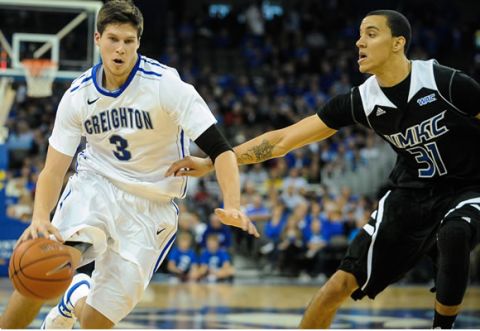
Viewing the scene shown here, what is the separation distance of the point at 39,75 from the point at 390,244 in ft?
29.7

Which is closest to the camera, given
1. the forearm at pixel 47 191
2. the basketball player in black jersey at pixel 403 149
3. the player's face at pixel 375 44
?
the forearm at pixel 47 191

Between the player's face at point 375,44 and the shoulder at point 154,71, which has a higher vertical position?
the player's face at point 375,44

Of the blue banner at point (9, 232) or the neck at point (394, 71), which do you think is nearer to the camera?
the neck at point (394, 71)

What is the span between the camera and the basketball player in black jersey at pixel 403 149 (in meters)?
5.65

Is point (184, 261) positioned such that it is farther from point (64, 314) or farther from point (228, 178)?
point (228, 178)

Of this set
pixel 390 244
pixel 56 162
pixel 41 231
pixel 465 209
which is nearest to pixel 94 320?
pixel 41 231

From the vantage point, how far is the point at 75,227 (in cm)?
525

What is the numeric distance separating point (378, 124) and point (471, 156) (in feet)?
2.13

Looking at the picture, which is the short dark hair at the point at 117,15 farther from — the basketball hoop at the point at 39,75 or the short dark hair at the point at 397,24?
the basketball hoop at the point at 39,75

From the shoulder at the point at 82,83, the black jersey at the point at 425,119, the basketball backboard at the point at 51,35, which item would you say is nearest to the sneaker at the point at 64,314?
the shoulder at the point at 82,83

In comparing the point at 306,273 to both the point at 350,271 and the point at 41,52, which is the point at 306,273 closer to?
the point at 41,52

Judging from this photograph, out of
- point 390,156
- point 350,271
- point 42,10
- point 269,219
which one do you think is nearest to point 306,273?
point 269,219

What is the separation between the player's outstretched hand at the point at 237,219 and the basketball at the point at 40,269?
98 cm

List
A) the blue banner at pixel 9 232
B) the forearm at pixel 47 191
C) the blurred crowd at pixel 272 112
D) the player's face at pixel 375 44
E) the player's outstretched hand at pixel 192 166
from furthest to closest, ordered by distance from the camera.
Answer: the blurred crowd at pixel 272 112
the blue banner at pixel 9 232
the player's face at pixel 375 44
the player's outstretched hand at pixel 192 166
the forearm at pixel 47 191
